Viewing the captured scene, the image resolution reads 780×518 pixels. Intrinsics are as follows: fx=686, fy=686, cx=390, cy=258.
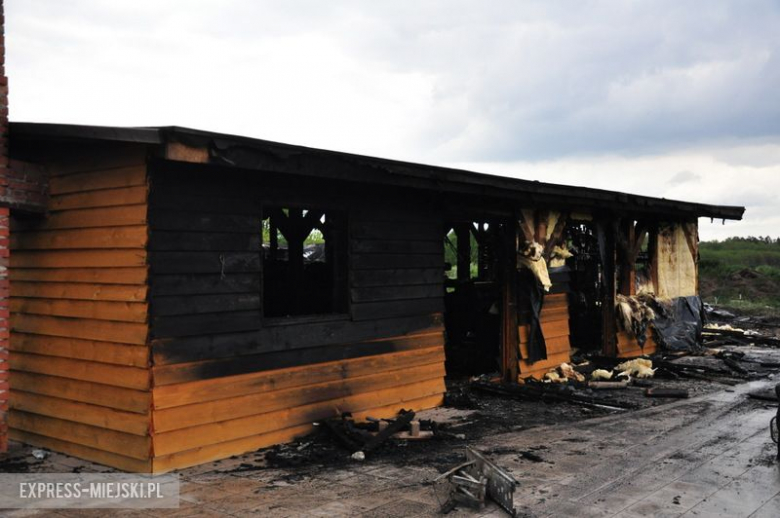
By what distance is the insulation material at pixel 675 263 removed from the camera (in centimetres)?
1628

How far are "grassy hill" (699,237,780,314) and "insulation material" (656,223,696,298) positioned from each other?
9951 mm

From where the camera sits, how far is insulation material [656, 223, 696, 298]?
16281mm

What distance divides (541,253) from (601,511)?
6.74 meters

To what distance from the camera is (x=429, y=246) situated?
10062 mm

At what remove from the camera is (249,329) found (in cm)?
754

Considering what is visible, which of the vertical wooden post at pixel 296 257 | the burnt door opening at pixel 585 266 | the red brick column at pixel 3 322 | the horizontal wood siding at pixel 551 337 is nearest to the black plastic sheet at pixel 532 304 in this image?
the horizontal wood siding at pixel 551 337

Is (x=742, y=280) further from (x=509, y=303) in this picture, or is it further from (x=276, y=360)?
(x=276, y=360)

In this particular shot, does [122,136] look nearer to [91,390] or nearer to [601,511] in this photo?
[91,390]

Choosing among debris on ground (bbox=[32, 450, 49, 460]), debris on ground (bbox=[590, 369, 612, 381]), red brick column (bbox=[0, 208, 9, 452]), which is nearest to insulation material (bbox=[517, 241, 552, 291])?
debris on ground (bbox=[590, 369, 612, 381])

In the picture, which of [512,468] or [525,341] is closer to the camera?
[512,468]

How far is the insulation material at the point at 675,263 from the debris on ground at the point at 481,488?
11.8 meters

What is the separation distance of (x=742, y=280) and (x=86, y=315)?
3090 cm

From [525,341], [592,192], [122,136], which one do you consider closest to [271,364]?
[122,136]

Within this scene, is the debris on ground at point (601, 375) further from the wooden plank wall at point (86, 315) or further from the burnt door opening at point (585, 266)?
the wooden plank wall at point (86, 315)
